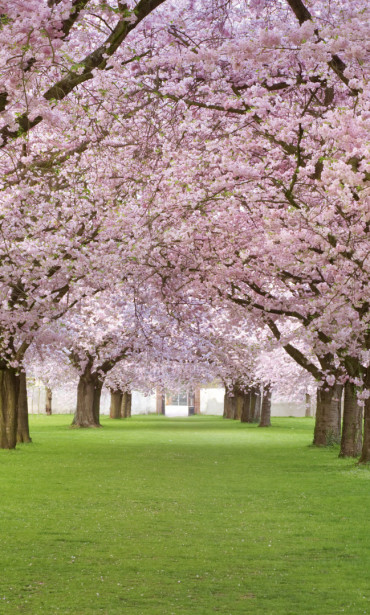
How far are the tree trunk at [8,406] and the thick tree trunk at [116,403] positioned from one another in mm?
36944

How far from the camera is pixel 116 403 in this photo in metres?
69.8

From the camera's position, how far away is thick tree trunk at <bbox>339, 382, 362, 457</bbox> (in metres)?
26.3

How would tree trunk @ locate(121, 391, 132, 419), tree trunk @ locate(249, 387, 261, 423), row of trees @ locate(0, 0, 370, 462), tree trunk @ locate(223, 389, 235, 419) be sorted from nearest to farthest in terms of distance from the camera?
row of trees @ locate(0, 0, 370, 462), tree trunk @ locate(249, 387, 261, 423), tree trunk @ locate(121, 391, 132, 419), tree trunk @ locate(223, 389, 235, 419)

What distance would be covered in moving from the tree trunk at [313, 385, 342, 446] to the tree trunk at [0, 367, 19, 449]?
11.6 meters

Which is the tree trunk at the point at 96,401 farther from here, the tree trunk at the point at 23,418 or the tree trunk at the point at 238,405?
the tree trunk at the point at 23,418

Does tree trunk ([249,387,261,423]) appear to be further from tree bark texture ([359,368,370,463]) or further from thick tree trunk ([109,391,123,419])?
tree bark texture ([359,368,370,463])

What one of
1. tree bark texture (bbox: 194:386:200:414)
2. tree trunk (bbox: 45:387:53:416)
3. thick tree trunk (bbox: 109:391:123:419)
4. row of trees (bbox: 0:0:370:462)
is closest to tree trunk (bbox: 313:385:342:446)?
row of trees (bbox: 0:0:370:462)

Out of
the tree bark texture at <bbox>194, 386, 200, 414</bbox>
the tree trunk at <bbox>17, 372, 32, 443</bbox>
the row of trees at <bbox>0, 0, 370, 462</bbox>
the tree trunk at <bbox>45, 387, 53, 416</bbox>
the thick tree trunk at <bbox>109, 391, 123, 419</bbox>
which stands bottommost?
the tree bark texture at <bbox>194, 386, 200, 414</bbox>

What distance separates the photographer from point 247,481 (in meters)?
20.3

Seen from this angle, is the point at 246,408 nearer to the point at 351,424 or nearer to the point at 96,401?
the point at 96,401

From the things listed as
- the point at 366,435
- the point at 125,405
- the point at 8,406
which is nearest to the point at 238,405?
the point at 125,405

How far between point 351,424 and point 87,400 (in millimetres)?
27800

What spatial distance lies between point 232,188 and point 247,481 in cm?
700

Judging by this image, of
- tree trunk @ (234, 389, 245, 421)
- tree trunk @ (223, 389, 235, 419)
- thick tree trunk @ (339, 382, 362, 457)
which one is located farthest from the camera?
tree trunk @ (223, 389, 235, 419)
